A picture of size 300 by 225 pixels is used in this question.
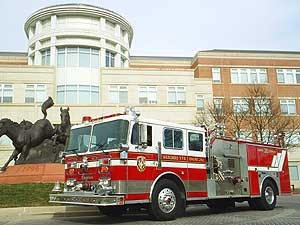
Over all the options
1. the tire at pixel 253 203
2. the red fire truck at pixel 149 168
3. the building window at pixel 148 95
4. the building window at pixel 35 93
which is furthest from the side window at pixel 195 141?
the building window at pixel 35 93

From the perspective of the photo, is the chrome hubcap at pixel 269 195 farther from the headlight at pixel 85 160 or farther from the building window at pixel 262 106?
the building window at pixel 262 106

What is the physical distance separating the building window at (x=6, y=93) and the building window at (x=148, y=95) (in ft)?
48.2

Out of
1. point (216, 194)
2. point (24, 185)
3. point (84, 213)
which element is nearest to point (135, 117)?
point (216, 194)

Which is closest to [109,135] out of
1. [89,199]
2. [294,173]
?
[89,199]

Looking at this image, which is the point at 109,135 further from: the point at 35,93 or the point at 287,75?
the point at 287,75

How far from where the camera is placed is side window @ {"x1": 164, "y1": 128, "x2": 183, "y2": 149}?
11.7 m

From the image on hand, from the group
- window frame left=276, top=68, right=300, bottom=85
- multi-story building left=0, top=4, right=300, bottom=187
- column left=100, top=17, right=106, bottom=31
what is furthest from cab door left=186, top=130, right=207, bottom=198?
window frame left=276, top=68, right=300, bottom=85

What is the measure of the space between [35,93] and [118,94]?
937cm

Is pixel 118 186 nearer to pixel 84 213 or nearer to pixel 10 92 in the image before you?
pixel 84 213

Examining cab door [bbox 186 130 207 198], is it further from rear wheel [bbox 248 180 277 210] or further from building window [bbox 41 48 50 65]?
building window [bbox 41 48 50 65]

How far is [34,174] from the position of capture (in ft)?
62.4

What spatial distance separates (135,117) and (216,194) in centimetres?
427

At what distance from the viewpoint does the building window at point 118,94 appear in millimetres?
45438

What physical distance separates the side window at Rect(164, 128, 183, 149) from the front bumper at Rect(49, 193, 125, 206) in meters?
2.43
